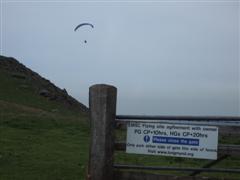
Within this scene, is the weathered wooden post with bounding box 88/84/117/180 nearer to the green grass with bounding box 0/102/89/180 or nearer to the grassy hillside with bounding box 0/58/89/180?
the grassy hillside with bounding box 0/58/89/180

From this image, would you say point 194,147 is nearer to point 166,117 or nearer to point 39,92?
point 166,117

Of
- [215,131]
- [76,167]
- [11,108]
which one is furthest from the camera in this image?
[11,108]

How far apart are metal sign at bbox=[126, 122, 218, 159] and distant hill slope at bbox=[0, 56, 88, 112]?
110 ft

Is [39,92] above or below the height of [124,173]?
above

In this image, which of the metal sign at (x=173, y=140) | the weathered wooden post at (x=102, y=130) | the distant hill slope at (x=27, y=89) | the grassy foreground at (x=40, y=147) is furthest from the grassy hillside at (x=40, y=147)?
the distant hill slope at (x=27, y=89)

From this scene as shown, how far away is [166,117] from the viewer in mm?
8570

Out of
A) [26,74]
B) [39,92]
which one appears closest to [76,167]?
[39,92]

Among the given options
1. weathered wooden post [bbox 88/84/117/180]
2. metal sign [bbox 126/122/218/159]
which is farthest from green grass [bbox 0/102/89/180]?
metal sign [bbox 126/122/218/159]

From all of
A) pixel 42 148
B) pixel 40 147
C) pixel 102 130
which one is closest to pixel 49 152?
pixel 42 148

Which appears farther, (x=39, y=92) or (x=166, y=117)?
(x=39, y=92)

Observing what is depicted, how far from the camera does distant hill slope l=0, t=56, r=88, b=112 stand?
44.4 metres

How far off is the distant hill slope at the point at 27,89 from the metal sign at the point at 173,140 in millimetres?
33426

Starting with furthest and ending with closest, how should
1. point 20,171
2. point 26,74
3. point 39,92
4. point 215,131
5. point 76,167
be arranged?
point 26,74 < point 39,92 < point 76,167 < point 20,171 < point 215,131

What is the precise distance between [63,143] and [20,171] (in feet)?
25.6
